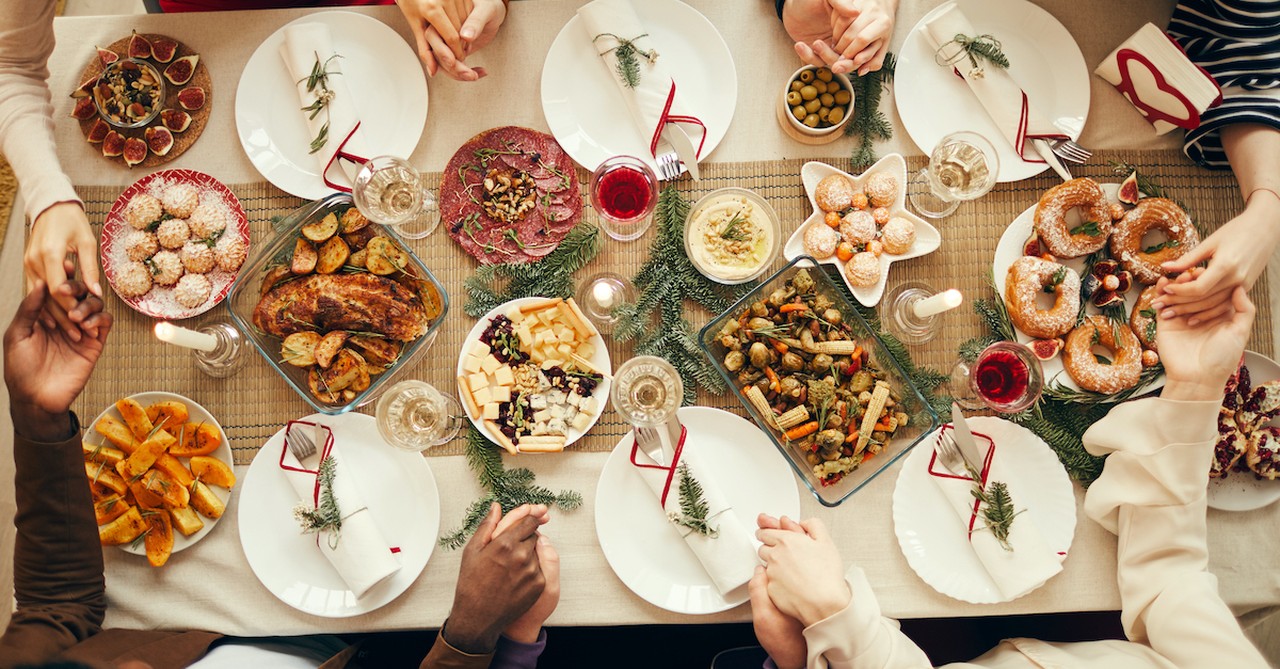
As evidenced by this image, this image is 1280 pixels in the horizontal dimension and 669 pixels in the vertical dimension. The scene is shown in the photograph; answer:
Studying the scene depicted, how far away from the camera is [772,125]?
175 cm

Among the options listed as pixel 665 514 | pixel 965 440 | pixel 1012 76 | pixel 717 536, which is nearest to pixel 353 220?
pixel 665 514

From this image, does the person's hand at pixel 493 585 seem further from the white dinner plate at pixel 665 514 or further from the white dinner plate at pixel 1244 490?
the white dinner plate at pixel 1244 490

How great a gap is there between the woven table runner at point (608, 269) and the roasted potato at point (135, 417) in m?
0.08

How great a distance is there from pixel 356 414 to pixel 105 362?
25.4 inches

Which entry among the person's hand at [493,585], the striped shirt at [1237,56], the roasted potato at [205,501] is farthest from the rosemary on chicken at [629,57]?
the roasted potato at [205,501]

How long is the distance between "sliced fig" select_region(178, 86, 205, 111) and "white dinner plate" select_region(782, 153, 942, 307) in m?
1.50

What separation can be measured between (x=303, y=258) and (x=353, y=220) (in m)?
0.15

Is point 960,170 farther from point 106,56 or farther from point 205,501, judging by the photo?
point 106,56

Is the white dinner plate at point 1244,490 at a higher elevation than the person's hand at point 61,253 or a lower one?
lower

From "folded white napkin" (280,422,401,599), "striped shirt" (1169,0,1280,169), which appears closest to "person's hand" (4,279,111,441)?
"folded white napkin" (280,422,401,599)

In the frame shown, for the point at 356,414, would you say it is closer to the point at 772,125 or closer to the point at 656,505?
the point at 656,505

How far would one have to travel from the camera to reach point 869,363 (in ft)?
5.39

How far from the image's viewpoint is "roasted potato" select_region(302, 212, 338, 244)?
163 cm

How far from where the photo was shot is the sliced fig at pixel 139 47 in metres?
1.74
